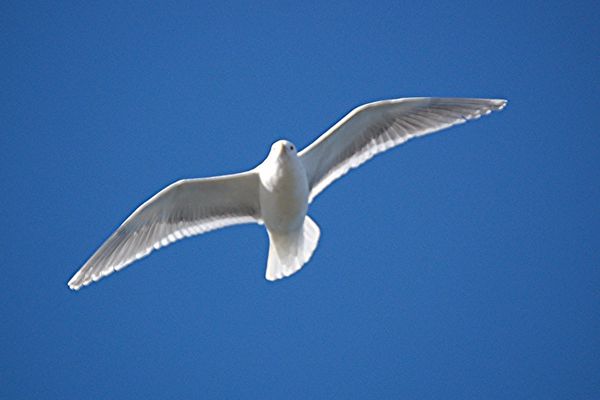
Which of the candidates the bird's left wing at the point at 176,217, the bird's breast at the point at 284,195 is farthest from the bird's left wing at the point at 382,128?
the bird's left wing at the point at 176,217

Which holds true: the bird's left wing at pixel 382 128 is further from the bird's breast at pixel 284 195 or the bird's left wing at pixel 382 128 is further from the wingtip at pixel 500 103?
the bird's breast at pixel 284 195

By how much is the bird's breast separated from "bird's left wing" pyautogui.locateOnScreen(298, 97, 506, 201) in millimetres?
347

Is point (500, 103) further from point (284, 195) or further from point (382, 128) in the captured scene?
point (284, 195)

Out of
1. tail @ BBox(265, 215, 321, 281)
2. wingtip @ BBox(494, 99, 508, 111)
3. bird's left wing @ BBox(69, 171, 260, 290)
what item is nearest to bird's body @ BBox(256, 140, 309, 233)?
tail @ BBox(265, 215, 321, 281)

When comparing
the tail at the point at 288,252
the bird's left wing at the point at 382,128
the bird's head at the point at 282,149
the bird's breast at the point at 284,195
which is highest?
the bird's left wing at the point at 382,128

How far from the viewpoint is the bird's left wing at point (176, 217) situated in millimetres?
8148

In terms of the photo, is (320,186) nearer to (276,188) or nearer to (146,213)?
(276,188)

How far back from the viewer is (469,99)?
8336 millimetres

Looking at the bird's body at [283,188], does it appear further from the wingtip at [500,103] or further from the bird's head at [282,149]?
the wingtip at [500,103]

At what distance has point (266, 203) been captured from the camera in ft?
26.2

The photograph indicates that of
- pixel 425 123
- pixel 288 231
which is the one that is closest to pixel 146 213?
pixel 288 231

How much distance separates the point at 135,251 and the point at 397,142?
2581 mm

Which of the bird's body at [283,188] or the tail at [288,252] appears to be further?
the tail at [288,252]

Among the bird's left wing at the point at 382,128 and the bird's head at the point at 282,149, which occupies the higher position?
the bird's left wing at the point at 382,128
